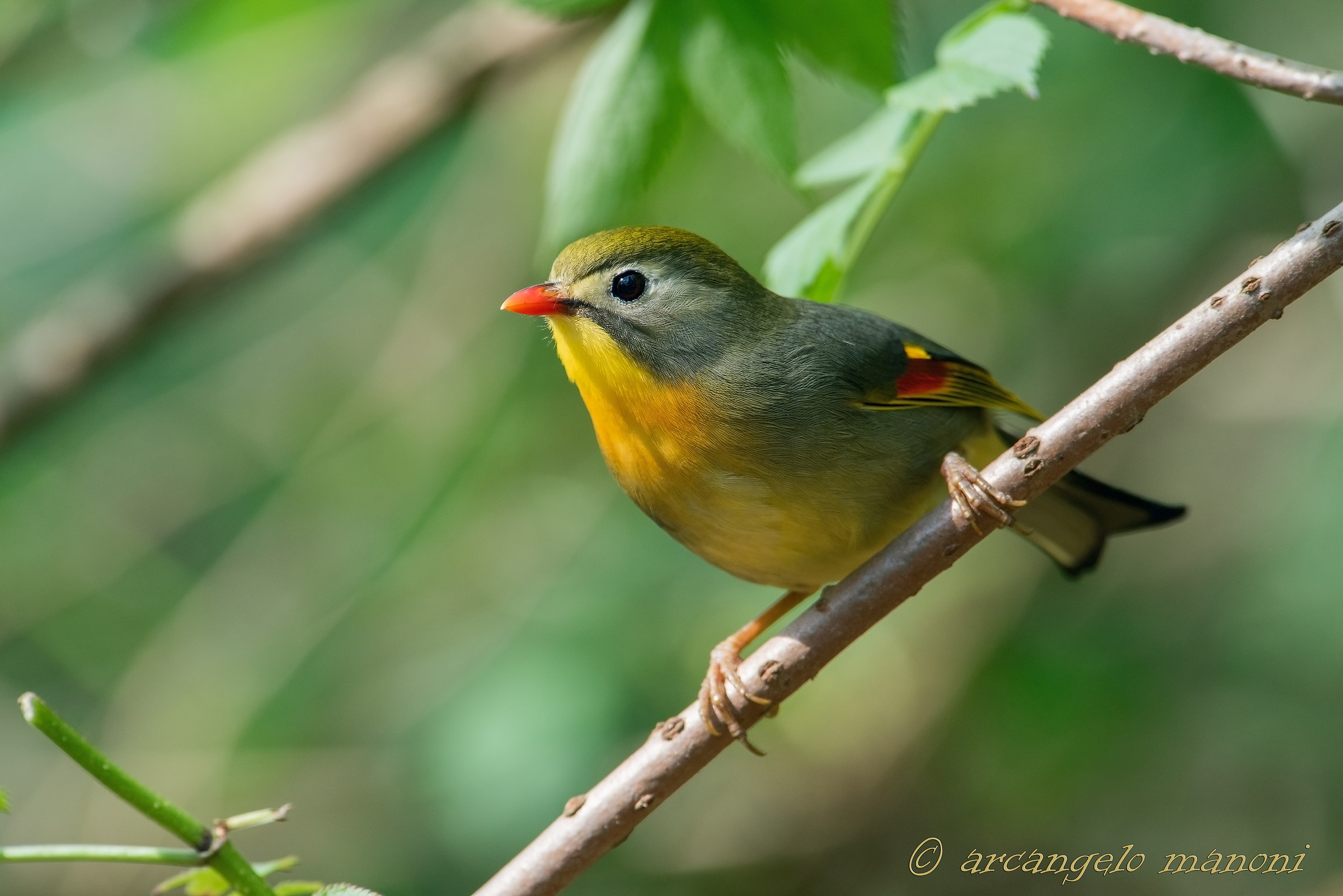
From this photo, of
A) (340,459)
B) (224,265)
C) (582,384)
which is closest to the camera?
(582,384)

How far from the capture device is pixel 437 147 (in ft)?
21.3

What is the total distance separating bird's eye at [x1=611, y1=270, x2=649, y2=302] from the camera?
3.49m

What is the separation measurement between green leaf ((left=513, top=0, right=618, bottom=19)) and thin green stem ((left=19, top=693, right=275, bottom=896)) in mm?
2078

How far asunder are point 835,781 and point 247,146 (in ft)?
17.3

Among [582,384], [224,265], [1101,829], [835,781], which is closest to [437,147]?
[224,265]

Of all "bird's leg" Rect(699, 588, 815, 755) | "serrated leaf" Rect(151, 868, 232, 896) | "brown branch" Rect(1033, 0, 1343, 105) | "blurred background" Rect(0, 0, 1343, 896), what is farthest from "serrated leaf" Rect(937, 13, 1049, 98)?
"serrated leaf" Rect(151, 868, 232, 896)

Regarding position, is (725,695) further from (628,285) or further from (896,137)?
(896,137)

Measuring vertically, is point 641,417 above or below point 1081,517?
above

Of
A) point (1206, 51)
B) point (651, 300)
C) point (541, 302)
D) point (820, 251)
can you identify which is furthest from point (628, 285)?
point (1206, 51)

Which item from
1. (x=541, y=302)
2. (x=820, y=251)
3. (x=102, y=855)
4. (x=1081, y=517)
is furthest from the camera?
(x=1081, y=517)

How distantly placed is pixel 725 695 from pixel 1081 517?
1.48m

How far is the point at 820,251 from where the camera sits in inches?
107

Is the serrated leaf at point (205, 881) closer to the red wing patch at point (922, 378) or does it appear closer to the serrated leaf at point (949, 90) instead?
the serrated leaf at point (949, 90)

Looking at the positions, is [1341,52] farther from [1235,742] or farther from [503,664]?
[503,664]
